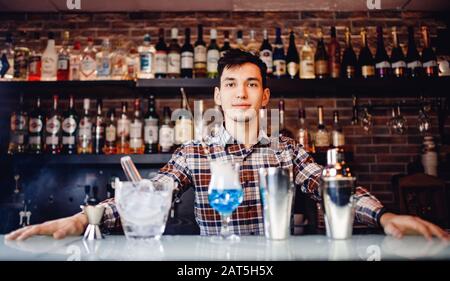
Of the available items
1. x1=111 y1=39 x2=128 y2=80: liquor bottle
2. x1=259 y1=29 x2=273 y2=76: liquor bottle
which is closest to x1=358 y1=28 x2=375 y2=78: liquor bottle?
x1=259 y1=29 x2=273 y2=76: liquor bottle

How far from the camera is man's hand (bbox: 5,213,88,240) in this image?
863 mm

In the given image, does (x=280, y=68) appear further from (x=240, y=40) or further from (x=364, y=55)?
(x=364, y=55)

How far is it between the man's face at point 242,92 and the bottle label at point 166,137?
2.98ft

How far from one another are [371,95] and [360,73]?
15 cm

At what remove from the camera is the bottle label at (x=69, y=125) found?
248 cm

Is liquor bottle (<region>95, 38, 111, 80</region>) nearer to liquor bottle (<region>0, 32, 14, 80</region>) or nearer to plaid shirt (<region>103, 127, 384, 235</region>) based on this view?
liquor bottle (<region>0, 32, 14, 80</region>)

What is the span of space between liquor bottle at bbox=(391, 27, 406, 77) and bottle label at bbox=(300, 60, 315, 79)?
45 cm

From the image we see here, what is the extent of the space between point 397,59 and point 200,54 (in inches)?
47.3

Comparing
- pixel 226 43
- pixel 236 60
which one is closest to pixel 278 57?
pixel 226 43

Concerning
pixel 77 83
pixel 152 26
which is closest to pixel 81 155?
pixel 77 83

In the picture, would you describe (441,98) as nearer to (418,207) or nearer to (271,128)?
(418,207)

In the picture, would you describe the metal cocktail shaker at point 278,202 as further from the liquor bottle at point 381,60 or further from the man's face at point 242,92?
the liquor bottle at point 381,60

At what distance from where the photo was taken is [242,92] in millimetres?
1510

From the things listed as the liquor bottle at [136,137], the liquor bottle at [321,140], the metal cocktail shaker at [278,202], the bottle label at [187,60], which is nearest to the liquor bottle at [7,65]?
the liquor bottle at [136,137]
